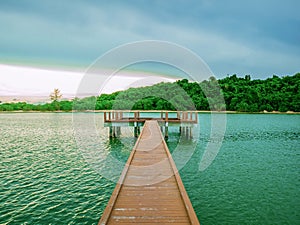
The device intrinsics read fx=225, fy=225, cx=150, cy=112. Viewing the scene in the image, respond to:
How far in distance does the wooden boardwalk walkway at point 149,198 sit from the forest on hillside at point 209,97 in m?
48.5

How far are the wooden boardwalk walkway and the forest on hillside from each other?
159 feet

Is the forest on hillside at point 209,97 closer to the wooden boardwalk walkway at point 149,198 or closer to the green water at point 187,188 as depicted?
the green water at point 187,188

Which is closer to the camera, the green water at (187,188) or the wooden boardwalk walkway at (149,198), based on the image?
the wooden boardwalk walkway at (149,198)

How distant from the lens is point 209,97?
256 ft

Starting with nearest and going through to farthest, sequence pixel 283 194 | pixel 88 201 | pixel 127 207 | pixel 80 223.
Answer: pixel 127 207, pixel 80 223, pixel 88 201, pixel 283 194

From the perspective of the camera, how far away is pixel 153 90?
6353cm

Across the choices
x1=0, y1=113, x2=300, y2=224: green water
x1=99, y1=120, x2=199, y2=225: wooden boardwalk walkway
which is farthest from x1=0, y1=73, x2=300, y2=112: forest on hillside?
x1=99, y1=120, x2=199, y2=225: wooden boardwalk walkway

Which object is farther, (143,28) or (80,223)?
(143,28)

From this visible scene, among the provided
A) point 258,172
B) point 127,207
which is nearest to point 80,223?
point 127,207

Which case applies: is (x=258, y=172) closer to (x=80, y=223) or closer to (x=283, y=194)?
(x=283, y=194)

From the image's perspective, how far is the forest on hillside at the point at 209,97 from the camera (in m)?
63.8

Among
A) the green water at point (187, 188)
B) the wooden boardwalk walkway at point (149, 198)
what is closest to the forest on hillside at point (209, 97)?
the green water at point (187, 188)

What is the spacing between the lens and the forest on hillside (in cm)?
6383

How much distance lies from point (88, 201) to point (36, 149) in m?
11.2
